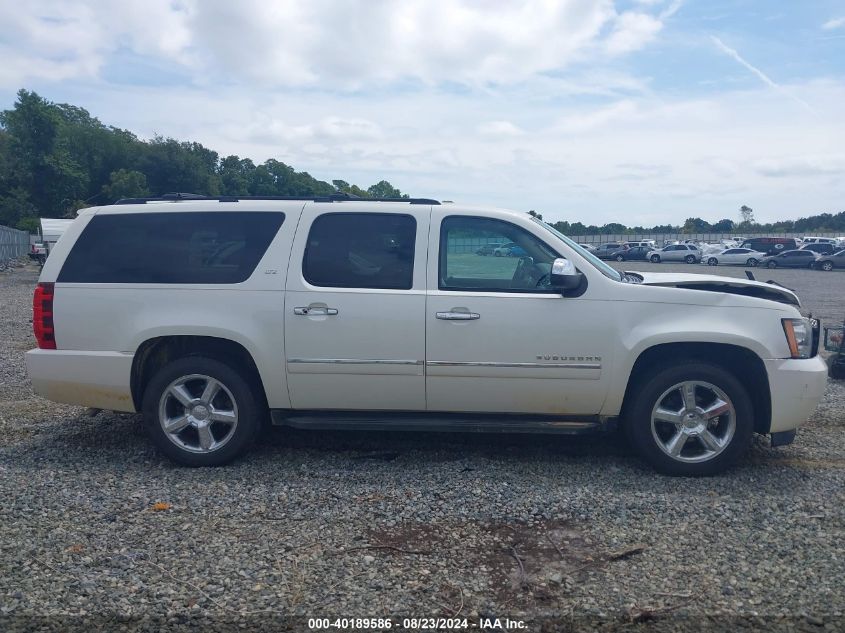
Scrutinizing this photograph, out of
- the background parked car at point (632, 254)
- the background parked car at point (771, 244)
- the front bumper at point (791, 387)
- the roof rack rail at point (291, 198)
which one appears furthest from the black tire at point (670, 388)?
the background parked car at point (771, 244)

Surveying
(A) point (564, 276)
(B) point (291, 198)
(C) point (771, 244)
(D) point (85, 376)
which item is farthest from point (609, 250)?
(D) point (85, 376)

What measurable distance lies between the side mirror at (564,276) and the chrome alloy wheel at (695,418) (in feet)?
3.26

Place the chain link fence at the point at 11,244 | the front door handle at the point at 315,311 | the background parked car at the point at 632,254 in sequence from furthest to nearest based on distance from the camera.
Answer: the background parked car at the point at 632,254
the chain link fence at the point at 11,244
the front door handle at the point at 315,311

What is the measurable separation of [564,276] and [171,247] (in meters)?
2.85

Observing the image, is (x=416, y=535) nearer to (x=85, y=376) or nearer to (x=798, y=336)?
(x=85, y=376)

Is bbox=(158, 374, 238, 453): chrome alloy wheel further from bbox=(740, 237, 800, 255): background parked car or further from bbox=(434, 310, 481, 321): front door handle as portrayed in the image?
bbox=(740, 237, 800, 255): background parked car

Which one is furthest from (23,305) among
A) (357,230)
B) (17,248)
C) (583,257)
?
(17,248)

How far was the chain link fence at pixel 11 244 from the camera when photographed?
36.6 m

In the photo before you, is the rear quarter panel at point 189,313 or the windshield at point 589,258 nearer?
the rear quarter panel at point 189,313

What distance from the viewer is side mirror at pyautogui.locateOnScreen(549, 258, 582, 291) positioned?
4.93 m

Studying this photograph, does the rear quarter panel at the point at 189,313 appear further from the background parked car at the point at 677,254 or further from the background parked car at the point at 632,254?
the background parked car at the point at 632,254

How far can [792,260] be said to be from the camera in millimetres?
43312

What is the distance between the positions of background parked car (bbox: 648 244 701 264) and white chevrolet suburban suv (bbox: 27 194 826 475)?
160 feet

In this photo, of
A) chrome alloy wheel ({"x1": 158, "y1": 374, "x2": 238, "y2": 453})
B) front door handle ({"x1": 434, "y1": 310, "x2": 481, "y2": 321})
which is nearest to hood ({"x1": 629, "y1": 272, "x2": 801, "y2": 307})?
front door handle ({"x1": 434, "y1": 310, "x2": 481, "y2": 321})
